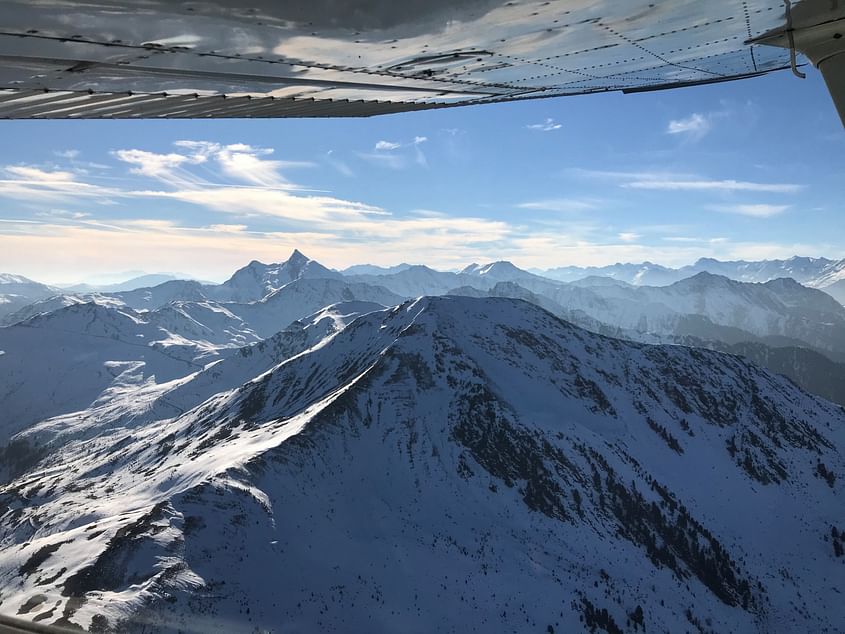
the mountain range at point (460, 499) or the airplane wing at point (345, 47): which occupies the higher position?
the airplane wing at point (345, 47)

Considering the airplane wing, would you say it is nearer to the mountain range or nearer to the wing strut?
the wing strut

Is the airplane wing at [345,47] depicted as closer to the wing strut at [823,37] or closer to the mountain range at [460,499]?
the wing strut at [823,37]

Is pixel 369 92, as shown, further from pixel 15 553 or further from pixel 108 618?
pixel 15 553

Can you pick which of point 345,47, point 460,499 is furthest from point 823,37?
point 460,499

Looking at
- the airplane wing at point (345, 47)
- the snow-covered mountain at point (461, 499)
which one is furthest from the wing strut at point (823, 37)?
the snow-covered mountain at point (461, 499)

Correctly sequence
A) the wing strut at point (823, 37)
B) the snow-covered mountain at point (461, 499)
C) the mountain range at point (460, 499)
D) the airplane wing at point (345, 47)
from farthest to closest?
the snow-covered mountain at point (461, 499)
the mountain range at point (460, 499)
the wing strut at point (823, 37)
the airplane wing at point (345, 47)

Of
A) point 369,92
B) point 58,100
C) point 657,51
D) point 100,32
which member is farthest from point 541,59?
point 58,100

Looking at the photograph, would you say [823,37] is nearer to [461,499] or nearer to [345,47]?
[345,47]
